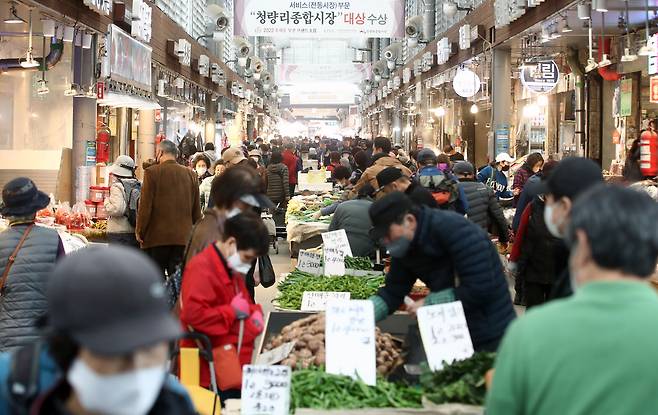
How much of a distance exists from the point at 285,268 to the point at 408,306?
28.9ft

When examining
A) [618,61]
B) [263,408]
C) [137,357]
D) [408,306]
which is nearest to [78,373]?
[137,357]

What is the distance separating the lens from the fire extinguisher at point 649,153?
1239cm

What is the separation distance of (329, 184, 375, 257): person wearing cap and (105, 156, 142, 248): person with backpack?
2142mm

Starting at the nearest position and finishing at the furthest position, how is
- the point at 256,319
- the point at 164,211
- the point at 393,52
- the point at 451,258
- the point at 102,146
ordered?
the point at 451,258, the point at 256,319, the point at 164,211, the point at 102,146, the point at 393,52

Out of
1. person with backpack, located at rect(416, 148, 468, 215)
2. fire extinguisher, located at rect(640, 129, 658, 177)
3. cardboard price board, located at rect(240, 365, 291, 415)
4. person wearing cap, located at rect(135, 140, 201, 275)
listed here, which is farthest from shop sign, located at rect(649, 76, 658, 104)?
cardboard price board, located at rect(240, 365, 291, 415)

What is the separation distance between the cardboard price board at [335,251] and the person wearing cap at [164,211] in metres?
1.59

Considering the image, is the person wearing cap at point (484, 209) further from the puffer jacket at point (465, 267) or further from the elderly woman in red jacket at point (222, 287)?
the elderly woman in red jacket at point (222, 287)

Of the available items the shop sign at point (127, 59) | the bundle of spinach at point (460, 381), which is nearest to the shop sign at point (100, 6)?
the shop sign at point (127, 59)

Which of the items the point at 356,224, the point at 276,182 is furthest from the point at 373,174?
the point at 276,182

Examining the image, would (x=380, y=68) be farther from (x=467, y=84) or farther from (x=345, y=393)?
(x=345, y=393)

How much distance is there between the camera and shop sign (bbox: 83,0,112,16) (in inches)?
472

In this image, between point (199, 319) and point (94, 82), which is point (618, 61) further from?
point (199, 319)

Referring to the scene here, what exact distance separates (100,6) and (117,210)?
4.22 m

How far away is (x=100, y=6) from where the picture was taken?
40.9 feet
